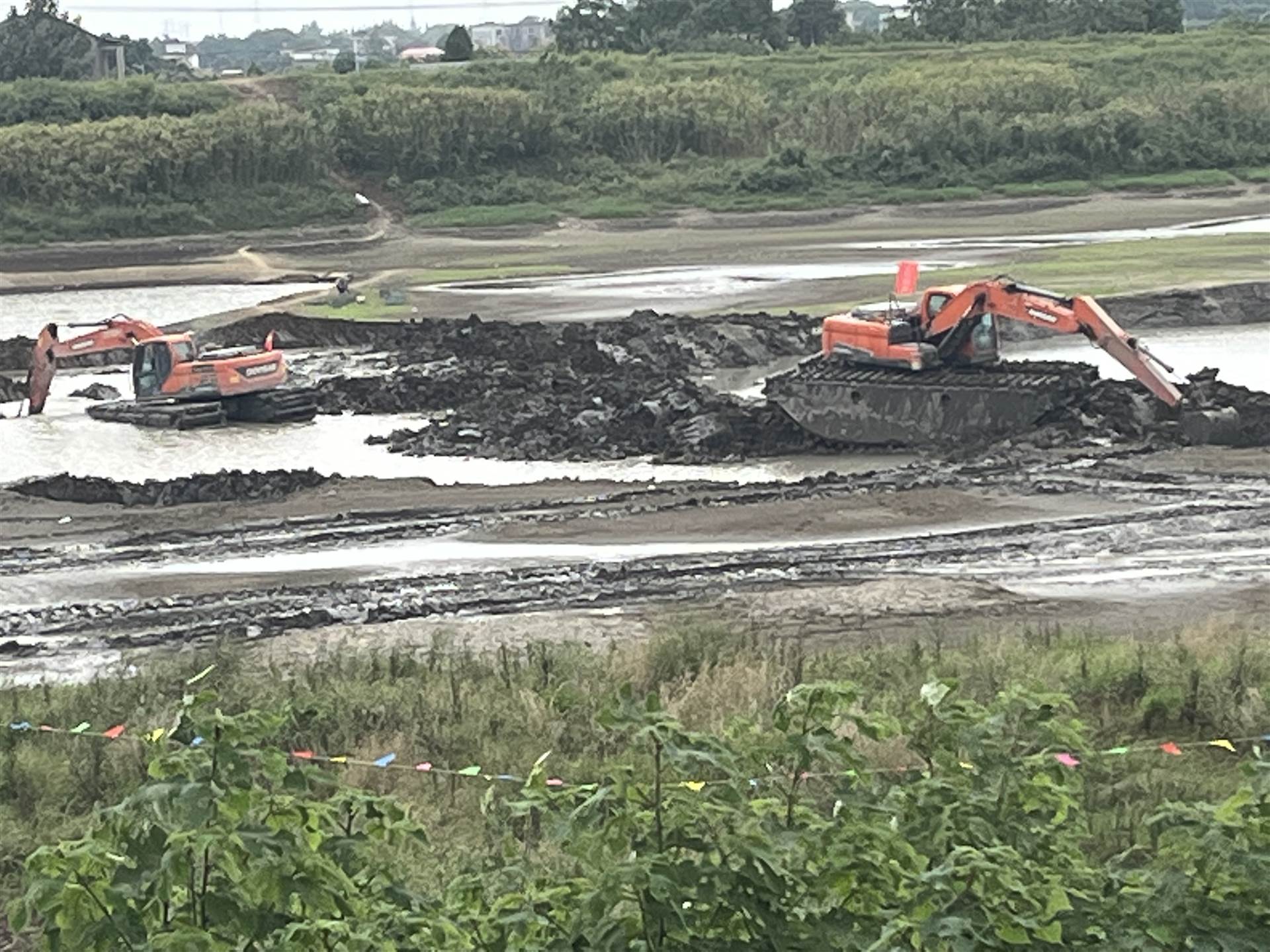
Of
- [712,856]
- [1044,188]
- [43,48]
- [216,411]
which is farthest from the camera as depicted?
[43,48]

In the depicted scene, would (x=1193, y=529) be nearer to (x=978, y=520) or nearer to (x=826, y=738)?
(x=978, y=520)

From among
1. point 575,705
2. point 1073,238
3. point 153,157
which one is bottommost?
point 1073,238

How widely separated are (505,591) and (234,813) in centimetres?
1305

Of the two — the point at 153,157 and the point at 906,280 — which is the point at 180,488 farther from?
the point at 153,157

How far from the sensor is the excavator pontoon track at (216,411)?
3173 centimetres

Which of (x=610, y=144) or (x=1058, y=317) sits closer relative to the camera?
(x=1058, y=317)

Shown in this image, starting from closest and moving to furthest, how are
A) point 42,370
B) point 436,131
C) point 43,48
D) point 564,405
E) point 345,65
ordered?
1. point 564,405
2. point 42,370
3. point 436,131
4. point 43,48
5. point 345,65

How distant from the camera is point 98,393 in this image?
3553 centimetres

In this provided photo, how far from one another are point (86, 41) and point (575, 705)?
8808cm

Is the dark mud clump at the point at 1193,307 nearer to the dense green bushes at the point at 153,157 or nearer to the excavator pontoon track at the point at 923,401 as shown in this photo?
the excavator pontoon track at the point at 923,401

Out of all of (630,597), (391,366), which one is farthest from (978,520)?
(391,366)

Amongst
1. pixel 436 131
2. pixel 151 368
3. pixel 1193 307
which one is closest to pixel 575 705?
pixel 151 368

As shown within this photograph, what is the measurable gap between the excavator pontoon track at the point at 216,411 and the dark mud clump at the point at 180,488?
4.91 meters

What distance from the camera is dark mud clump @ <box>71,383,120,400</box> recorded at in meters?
35.3
